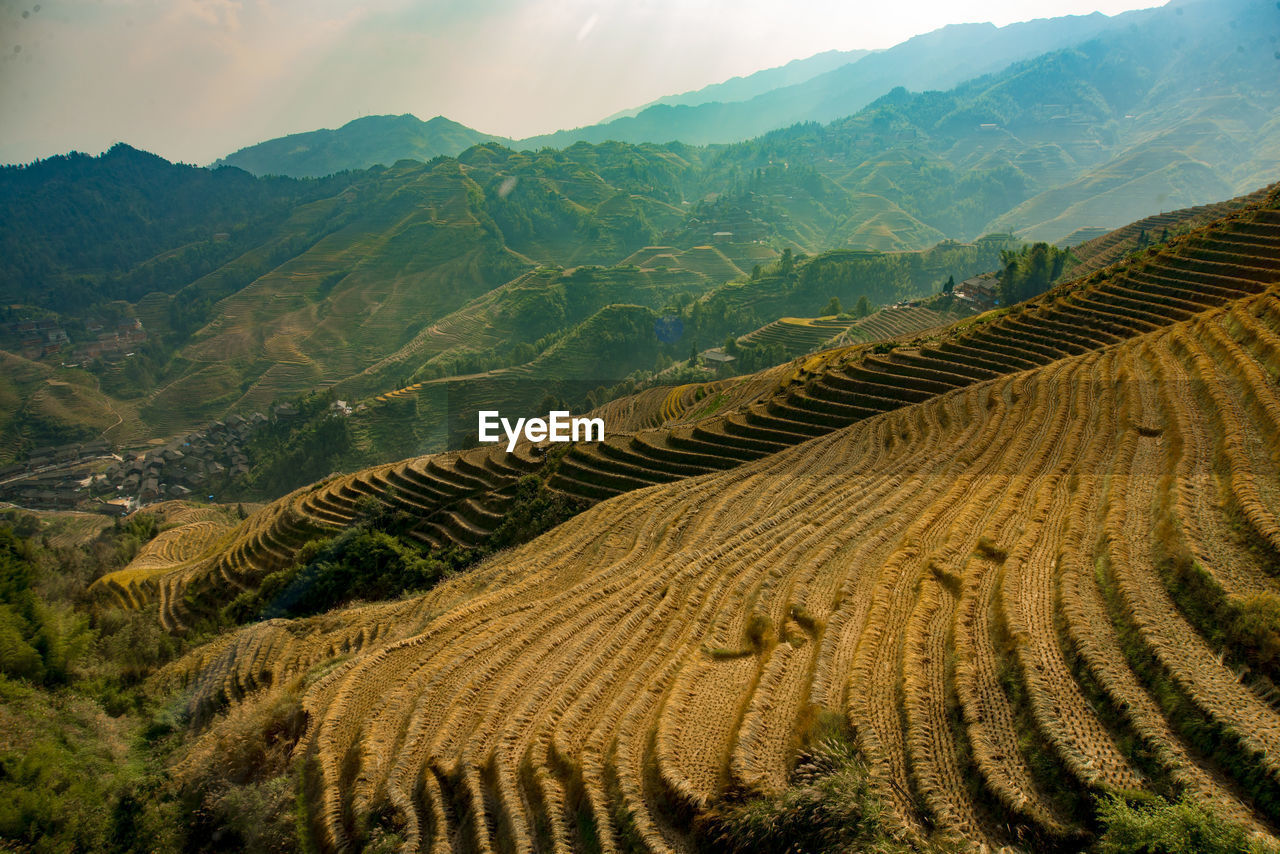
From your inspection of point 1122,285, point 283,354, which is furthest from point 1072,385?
point 283,354

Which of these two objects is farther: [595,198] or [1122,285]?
[595,198]

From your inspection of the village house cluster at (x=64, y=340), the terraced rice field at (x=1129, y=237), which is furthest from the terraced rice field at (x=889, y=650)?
the village house cluster at (x=64, y=340)

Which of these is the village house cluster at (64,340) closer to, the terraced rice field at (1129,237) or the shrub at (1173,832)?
the shrub at (1173,832)

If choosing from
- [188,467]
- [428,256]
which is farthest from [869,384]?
[428,256]

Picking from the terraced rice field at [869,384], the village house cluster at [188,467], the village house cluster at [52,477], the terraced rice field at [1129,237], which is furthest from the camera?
the village house cluster at [188,467]

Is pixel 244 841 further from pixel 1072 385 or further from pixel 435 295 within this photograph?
pixel 435 295

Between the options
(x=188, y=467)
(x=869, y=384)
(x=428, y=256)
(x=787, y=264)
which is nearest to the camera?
(x=869, y=384)

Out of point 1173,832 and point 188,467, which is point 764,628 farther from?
point 188,467

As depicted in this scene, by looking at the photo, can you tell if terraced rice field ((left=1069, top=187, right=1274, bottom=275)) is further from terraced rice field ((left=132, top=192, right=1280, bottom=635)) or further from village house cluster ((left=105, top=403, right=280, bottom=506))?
village house cluster ((left=105, top=403, right=280, bottom=506))
